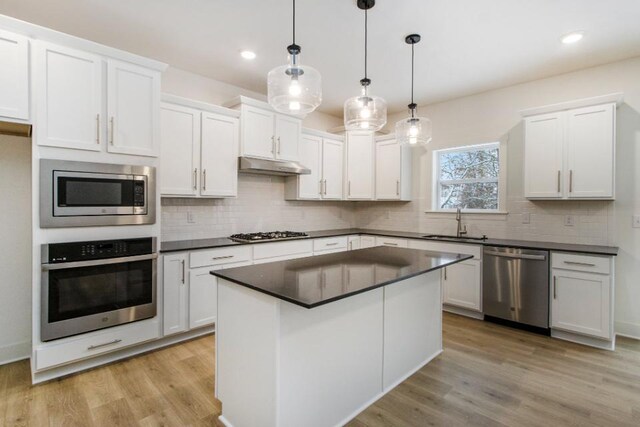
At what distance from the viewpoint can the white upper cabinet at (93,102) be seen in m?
2.33

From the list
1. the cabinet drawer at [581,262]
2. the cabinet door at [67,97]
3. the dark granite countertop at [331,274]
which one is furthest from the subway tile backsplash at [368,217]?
the dark granite countertop at [331,274]

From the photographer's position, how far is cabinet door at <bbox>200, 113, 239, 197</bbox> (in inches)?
137

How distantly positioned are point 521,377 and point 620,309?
176cm

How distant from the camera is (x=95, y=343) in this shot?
254 centimetres

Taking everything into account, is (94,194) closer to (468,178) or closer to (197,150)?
(197,150)

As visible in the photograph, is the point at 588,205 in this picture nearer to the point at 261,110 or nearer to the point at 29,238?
the point at 261,110

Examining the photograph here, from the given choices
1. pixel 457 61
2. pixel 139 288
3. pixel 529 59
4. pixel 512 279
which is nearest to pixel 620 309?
pixel 512 279

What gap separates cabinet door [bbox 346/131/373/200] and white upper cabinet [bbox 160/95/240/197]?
196 cm

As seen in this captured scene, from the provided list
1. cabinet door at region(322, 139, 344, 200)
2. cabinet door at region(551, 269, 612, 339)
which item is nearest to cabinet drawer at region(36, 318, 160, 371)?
cabinet door at region(322, 139, 344, 200)

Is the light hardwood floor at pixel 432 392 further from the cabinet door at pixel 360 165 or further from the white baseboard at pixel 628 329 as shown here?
the cabinet door at pixel 360 165

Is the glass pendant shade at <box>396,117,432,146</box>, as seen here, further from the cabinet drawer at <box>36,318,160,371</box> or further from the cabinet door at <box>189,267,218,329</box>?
the cabinet drawer at <box>36,318,160,371</box>

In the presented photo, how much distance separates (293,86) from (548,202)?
3388 mm

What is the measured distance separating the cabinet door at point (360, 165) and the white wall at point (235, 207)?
0.55m

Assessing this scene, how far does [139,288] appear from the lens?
2.76 meters
